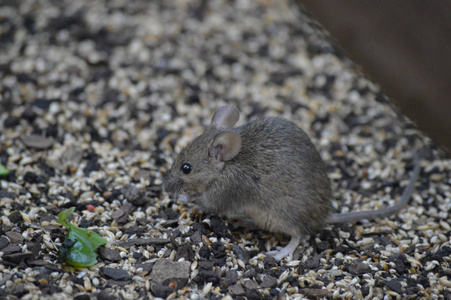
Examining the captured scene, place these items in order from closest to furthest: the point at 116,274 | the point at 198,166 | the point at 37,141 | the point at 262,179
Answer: the point at 116,274 < the point at 262,179 < the point at 198,166 < the point at 37,141

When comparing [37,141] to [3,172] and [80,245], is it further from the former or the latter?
[80,245]

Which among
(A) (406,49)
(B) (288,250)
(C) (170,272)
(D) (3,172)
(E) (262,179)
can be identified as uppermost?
(A) (406,49)

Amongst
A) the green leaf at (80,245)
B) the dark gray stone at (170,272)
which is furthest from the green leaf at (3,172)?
the dark gray stone at (170,272)

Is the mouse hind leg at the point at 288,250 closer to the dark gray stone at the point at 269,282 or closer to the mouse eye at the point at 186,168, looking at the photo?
the dark gray stone at the point at 269,282

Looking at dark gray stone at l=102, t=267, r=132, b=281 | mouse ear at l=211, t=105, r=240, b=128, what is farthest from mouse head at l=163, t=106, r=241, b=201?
dark gray stone at l=102, t=267, r=132, b=281

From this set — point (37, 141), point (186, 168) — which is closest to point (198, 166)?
point (186, 168)

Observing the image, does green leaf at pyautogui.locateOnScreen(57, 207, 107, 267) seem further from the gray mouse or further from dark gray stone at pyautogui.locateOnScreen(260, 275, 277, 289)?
dark gray stone at pyautogui.locateOnScreen(260, 275, 277, 289)

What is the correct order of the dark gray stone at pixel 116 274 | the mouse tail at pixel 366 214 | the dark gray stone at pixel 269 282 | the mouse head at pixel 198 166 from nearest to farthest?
the dark gray stone at pixel 116 274
the dark gray stone at pixel 269 282
the mouse head at pixel 198 166
the mouse tail at pixel 366 214
